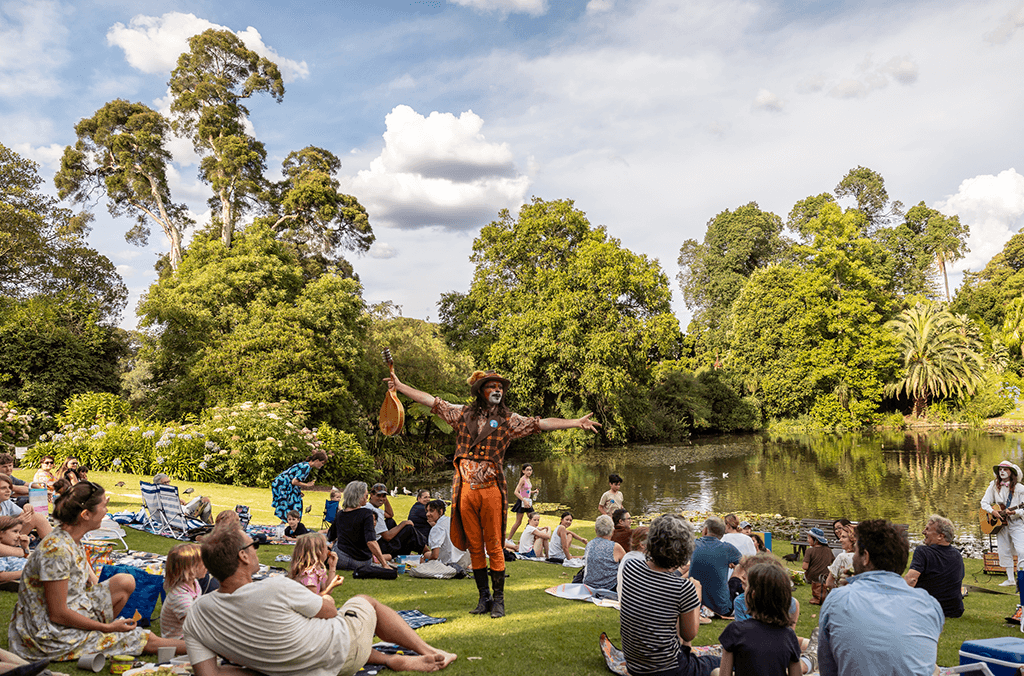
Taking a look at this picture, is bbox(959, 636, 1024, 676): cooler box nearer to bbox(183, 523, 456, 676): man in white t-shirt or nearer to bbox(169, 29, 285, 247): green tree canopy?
bbox(183, 523, 456, 676): man in white t-shirt

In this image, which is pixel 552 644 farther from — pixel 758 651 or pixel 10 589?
pixel 10 589

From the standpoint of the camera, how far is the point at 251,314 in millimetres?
24094

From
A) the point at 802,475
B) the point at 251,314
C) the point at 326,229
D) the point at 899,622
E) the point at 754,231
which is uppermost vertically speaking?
the point at 754,231

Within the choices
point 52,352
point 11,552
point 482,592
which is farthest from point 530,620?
point 52,352

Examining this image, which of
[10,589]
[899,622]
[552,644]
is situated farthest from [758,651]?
[10,589]

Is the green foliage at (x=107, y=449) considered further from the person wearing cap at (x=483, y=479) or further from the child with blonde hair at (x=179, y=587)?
the person wearing cap at (x=483, y=479)

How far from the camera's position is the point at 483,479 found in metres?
5.84

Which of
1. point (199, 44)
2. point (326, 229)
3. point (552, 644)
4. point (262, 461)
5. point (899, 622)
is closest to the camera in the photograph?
point (899, 622)

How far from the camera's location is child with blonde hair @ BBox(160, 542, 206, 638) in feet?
15.6

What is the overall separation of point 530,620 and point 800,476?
67.2 feet

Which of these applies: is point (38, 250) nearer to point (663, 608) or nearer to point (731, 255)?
point (663, 608)

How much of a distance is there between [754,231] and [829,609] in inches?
2114

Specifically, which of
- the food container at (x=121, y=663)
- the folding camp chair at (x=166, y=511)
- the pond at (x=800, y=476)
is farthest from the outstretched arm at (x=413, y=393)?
the pond at (x=800, y=476)

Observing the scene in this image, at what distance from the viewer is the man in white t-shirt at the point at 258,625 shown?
3525 millimetres
